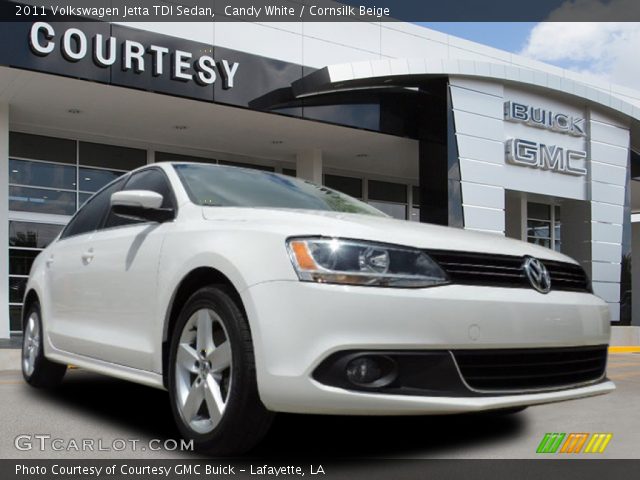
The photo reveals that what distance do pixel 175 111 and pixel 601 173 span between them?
36.8ft

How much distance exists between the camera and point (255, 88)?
1414 cm

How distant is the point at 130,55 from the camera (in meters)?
12.5

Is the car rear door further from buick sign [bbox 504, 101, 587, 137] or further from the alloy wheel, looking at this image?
buick sign [bbox 504, 101, 587, 137]

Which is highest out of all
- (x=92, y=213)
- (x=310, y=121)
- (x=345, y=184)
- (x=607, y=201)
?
(x=310, y=121)

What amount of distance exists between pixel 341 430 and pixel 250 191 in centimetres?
154

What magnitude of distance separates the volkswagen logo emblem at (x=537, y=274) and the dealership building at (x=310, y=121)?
33.1 ft

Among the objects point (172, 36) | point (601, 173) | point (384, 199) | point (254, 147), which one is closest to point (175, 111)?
point (172, 36)

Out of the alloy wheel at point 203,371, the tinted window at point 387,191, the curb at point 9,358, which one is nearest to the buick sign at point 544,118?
the tinted window at point 387,191

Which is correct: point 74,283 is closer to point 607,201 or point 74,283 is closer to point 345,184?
point 345,184

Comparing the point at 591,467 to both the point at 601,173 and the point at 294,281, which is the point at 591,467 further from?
the point at 601,173

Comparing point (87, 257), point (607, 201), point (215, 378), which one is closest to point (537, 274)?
point (215, 378)

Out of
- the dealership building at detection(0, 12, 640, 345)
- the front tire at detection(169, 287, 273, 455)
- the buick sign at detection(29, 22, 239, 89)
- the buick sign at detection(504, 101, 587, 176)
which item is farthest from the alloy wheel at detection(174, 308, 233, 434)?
the buick sign at detection(504, 101, 587, 176)

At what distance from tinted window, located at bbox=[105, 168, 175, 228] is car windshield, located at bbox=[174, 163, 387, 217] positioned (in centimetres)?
12

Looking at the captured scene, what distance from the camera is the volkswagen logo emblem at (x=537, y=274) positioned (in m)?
3.68
